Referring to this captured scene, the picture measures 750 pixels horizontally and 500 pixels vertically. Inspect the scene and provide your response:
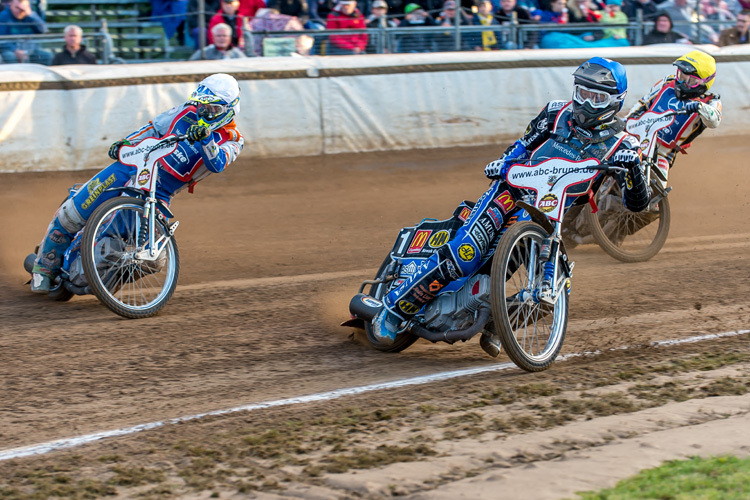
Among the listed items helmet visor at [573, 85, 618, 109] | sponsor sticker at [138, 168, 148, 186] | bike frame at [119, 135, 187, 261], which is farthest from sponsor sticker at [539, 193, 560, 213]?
sponsor sticker at [138, 168, 148, 186]

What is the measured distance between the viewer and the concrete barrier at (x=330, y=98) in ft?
37.7

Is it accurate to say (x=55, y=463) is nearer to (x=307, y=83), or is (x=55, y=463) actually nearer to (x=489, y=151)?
(x=307, y=83)

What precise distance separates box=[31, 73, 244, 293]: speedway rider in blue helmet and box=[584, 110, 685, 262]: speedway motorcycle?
149 inches

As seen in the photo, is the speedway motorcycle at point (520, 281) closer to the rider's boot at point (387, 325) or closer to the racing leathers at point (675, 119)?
the rider's boot at point (387, 325)

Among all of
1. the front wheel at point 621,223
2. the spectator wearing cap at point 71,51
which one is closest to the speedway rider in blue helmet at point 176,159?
the front wheel at point 621,223

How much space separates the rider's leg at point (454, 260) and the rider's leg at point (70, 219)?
99.4 inches

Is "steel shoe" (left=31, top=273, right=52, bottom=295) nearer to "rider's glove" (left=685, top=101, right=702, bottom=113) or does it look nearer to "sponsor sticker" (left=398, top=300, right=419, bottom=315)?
"sponsor sticker" (left=398, top=300, right=419, bottom=315)

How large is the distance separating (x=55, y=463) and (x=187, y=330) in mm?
2394

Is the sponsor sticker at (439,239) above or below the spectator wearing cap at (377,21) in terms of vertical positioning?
below

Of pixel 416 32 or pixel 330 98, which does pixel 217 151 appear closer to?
pixel 330 98

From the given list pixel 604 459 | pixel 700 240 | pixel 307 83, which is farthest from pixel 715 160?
pixel 604 459

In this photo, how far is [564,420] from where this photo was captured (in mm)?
4672

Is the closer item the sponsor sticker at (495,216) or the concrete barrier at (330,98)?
the sponsor sticker at (495,216)

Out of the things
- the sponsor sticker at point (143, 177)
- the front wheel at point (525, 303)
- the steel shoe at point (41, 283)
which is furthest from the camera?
the steel shoe at point (41, 283)
